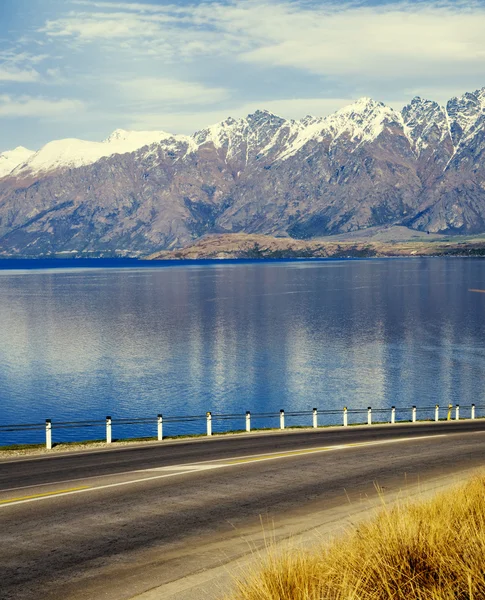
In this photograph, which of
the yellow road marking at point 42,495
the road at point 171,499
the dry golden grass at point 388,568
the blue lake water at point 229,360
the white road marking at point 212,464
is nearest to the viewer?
the dry golden grass at point 388,568

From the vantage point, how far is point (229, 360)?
93.2 metres

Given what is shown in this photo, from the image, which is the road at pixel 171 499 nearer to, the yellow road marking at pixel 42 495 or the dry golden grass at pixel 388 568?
the yellow road marking at pixel 42 495

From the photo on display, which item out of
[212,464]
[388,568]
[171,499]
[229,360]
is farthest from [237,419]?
[388,568]

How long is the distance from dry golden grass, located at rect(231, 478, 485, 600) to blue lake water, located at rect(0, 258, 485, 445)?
46.8 metres

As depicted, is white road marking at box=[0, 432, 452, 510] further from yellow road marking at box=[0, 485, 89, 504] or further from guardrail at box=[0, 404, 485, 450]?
guardrail at box=[0, 404, 485, 450]

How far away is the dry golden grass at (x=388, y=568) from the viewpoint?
9.39 m

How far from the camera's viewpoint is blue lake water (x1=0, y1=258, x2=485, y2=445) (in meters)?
67.8

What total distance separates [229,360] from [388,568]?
83276mm

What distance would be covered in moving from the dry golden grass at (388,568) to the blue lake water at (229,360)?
46.8m

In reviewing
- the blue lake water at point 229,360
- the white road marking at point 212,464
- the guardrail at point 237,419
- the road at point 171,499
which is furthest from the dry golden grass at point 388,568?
the blue lake water at point 229,360

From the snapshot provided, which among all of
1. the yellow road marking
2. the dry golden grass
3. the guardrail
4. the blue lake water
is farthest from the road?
the blue lake water

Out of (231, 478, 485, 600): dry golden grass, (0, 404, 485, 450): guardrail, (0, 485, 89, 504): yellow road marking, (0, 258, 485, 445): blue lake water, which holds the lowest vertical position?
(0, 258, 485, 445): blue lake water

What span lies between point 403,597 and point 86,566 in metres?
6.63

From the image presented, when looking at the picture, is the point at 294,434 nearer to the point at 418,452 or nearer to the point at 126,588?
the point at 418,452
